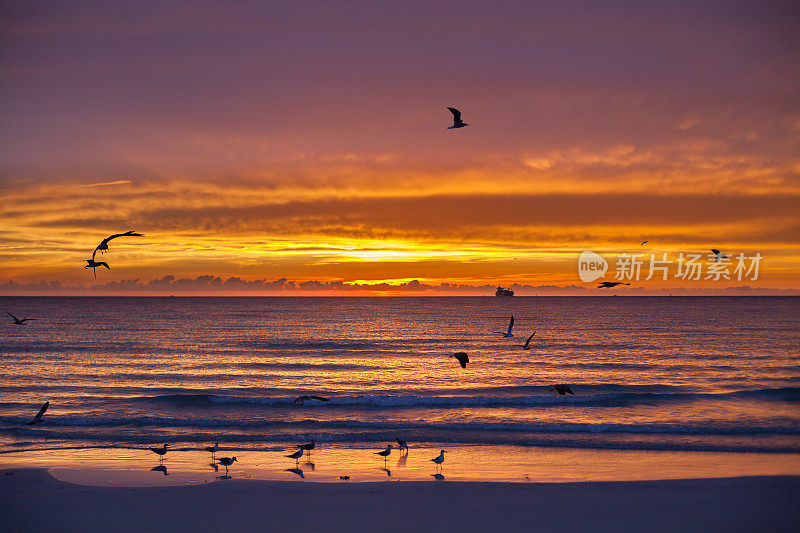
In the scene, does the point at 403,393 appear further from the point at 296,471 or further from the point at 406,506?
the point at 406,506

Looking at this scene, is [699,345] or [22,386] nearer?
[22,386]

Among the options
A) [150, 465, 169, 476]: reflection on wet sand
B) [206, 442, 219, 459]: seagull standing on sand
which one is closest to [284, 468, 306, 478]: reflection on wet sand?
[206, 442, 219, 459]: seagull standing on sand

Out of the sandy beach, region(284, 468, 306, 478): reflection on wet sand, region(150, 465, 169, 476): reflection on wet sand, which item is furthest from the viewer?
region(150, 465, 169, 476): reflection on wet sand

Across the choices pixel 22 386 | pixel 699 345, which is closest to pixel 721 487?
pixel 22 386

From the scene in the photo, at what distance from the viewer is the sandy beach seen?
457 inches

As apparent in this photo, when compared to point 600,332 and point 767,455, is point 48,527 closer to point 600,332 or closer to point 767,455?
point 767,455

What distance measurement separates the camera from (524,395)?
95.4 ft

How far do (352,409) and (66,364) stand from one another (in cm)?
2512

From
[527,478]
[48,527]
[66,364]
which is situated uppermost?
[527,478]

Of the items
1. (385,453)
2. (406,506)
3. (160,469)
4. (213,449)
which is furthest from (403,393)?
(406,506)

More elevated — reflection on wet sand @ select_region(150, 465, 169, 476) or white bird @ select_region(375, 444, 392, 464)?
white bird @ select_region(375, 444, 392, 464)

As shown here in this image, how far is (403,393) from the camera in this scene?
97.0 ft

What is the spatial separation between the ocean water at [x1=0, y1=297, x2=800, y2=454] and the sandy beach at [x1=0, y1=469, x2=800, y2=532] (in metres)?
4.88

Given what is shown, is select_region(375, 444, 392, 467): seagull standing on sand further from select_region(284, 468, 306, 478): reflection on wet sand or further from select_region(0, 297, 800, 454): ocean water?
select_region(0, 297, 800, 454): ocean water
